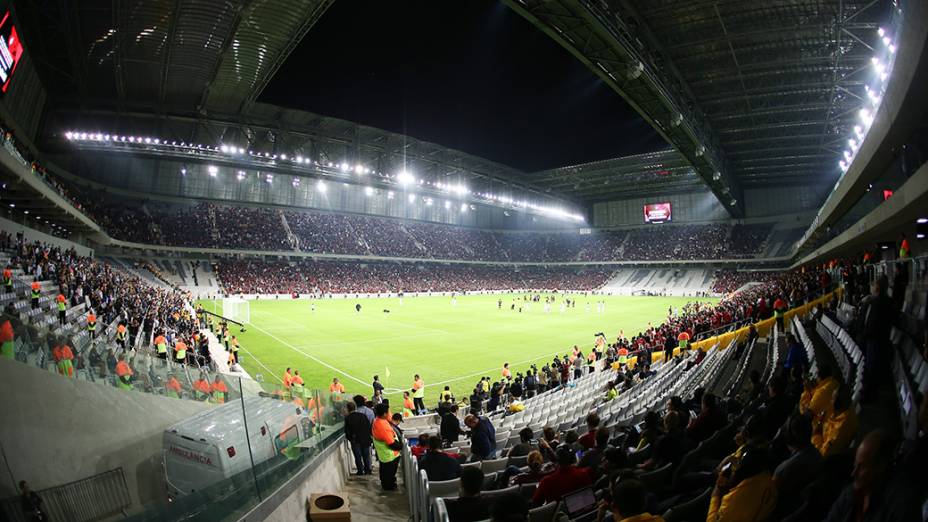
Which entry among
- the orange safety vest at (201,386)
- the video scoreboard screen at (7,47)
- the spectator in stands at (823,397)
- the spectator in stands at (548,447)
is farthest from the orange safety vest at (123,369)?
the video scoreboard screen at (7,47)

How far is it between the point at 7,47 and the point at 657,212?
78422 mm

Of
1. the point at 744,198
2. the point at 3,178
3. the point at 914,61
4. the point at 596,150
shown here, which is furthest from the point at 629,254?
the point at 3,178

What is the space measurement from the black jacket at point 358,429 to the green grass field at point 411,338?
1034 centimetres

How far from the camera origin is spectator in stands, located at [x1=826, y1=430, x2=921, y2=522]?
225cm

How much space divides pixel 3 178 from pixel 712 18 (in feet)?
116

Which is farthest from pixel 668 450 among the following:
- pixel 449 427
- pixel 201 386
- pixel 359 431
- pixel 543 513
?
pixel 201 386

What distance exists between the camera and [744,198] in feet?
228

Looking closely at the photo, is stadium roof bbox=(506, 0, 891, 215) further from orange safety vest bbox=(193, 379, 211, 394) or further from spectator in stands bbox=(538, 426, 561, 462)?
orange safety vest bbox=(193, 379, 211, 394)

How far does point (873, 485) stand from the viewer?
238 centimetres

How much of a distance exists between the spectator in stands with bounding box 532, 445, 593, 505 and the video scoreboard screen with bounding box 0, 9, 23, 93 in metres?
28.5

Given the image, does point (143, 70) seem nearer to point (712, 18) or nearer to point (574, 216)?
point (712, 18)

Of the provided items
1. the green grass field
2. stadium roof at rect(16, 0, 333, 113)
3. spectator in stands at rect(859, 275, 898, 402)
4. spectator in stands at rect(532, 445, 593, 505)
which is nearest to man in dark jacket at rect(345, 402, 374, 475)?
spectator in stands at rect(532, 445, 593, 505)

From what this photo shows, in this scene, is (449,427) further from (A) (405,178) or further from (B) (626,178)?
(B) (626,178)

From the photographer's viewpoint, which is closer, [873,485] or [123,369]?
[873,485]
